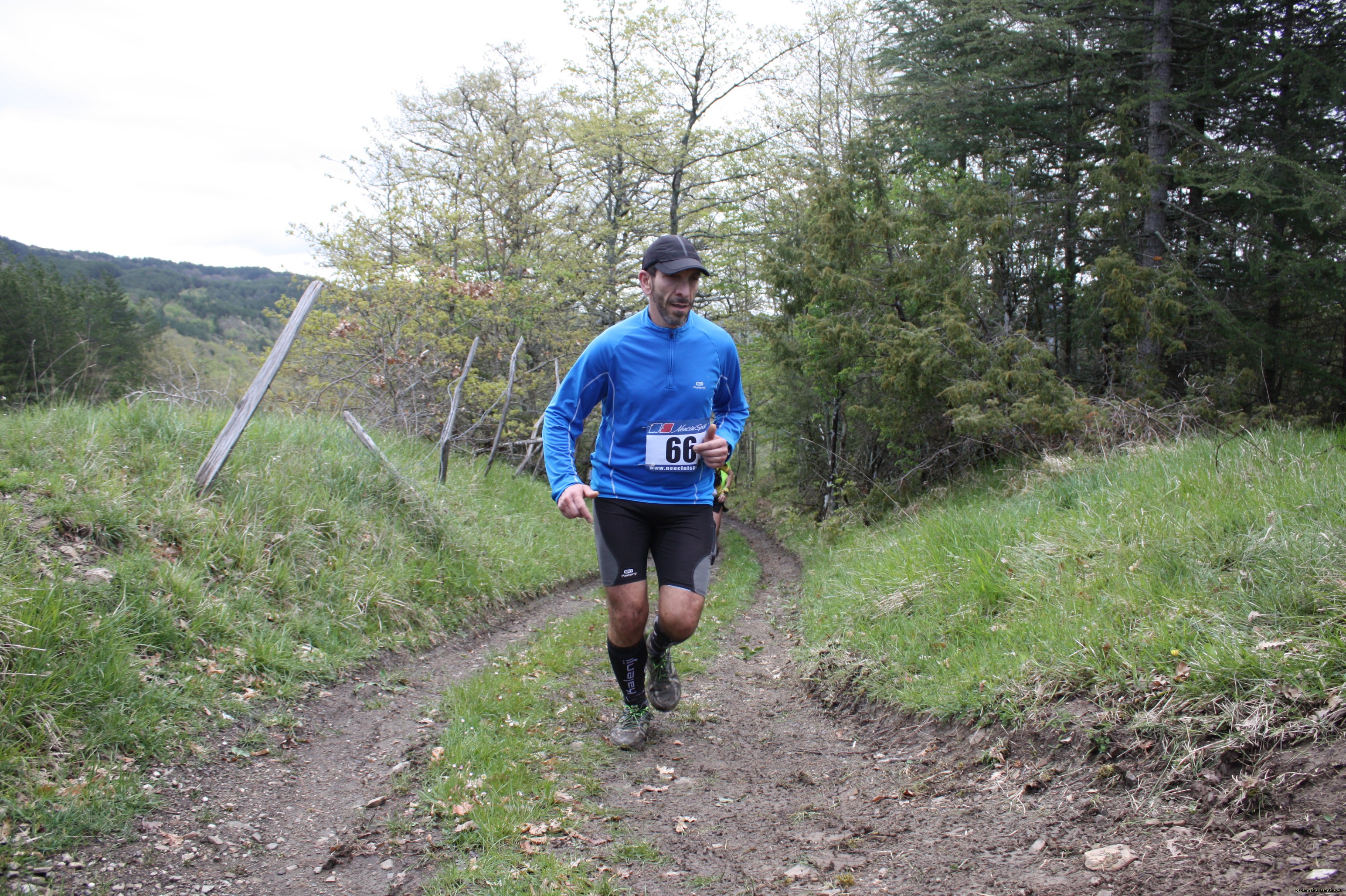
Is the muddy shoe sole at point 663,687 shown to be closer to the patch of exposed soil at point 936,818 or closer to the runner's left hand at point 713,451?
the patch of exposed soil at point 936,818

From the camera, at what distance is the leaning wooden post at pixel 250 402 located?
584cm

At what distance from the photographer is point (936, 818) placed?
2.81 meters

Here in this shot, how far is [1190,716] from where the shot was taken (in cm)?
265

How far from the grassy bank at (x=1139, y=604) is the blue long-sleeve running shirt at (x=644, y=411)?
184cm

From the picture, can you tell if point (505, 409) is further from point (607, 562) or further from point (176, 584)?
point (607, 562)

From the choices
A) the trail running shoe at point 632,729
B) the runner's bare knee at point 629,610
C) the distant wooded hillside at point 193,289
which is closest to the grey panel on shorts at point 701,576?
the runner's bare knee at point 629,610

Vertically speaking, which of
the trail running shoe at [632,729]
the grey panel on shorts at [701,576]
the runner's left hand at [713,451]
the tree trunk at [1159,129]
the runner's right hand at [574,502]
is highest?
the tree trunk at [1159,129]

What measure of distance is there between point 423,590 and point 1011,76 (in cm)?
1439

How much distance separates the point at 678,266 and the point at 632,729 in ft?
8.26

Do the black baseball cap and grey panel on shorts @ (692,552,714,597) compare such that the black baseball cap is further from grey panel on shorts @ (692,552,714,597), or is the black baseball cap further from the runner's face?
grey panel on shorts @ (692,552,714,597)

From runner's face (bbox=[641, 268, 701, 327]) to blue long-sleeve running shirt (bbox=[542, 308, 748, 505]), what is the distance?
0.26 feet

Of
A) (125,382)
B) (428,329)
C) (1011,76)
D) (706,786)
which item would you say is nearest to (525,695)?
(706,786)

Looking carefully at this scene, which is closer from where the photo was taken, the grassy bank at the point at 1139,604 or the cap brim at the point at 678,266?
the grassy bank at the point at 1139,604

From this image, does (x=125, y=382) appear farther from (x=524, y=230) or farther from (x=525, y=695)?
(x=524, y=230)
